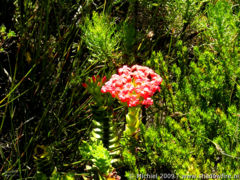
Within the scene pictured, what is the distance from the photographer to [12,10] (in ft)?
5.45

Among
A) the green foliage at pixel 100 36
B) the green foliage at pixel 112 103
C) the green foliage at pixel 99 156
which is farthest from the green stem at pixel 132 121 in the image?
the green foliage at pixel 100 36

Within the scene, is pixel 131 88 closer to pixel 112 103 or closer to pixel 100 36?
pixel 112 103

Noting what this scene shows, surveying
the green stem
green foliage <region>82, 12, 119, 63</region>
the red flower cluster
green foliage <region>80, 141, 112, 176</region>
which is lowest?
green foliage <region>80, 141, 112, 176</region>

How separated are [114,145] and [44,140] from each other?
1.44ft

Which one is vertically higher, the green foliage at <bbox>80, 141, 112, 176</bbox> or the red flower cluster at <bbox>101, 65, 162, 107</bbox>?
the red flower cluster at <bbox>101, 65, 162, 107</bbox>

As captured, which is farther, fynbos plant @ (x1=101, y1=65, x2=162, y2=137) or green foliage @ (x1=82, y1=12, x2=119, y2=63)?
green foliage @ (x1=82, y1=12, x2=119, y2=63)

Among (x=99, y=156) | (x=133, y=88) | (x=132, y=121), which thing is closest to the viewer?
(x=99, y=156)

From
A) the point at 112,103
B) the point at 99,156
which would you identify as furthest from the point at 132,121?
the point at 99,156

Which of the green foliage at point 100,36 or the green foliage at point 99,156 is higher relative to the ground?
the green foliage at point 100,36

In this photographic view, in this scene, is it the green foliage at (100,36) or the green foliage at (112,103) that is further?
the green foliage at (100,36)

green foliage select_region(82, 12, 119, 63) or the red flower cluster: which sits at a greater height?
green foliage select_region(82, 12, 119, 63)

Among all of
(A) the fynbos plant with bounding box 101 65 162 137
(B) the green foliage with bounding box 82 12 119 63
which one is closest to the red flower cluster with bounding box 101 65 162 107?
(A) the fynbos plant with bounding box 101 65 162 137

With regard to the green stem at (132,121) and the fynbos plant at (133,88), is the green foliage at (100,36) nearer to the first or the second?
the fynbos plant at (133,88)

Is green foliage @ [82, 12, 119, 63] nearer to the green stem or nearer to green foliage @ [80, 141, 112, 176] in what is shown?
the green stem
